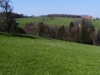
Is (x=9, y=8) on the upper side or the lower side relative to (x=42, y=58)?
upper

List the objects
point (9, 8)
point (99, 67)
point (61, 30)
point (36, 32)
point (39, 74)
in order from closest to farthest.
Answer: point (39, 74) → point (99, 67) → point (9, 8) → point (36, 32) → point (61, 30)

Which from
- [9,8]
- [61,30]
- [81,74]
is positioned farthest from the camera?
[61,30]

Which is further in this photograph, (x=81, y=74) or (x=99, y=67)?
(x=99, y=67)

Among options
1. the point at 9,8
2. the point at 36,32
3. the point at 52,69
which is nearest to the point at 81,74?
the point at 52,69

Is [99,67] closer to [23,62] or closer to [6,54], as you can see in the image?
[23,62]

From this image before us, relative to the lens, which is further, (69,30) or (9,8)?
(69,30)

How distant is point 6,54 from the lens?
1138 cm

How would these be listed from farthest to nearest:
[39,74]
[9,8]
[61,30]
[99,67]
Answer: [61,30], [9,8], [99,67], [39,74]

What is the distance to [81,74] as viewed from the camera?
32.4ft

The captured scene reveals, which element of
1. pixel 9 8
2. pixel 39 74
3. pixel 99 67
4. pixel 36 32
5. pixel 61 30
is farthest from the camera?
pixel 61 30

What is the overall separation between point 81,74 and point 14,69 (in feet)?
10.8

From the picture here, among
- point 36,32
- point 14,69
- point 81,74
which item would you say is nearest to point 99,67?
point 81,74

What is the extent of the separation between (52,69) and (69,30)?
9607 centimetres

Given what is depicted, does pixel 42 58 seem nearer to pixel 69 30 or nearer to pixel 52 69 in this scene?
pixel 52 69
